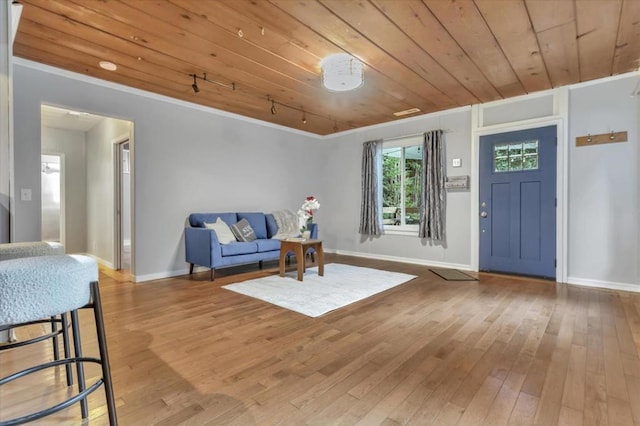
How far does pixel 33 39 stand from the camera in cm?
280

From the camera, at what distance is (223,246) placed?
423 centimetres

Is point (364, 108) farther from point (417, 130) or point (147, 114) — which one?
point (147, 114)

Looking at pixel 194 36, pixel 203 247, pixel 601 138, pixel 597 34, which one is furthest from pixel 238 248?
pixel 601 138

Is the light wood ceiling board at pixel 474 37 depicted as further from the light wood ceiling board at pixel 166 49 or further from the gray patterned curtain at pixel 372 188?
the gray patterned curtain at pixel 372 188

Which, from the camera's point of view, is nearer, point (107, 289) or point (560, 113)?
point (107, 289)

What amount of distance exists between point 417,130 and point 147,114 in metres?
4.21

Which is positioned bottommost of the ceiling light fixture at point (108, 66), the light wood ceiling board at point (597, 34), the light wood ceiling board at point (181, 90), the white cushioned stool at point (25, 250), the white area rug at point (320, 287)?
the white area rug at point (320, 287)

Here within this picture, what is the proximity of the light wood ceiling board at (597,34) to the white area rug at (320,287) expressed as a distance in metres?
3.06

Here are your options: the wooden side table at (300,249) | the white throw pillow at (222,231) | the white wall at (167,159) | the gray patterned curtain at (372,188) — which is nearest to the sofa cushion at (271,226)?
the white wall at (167,159)

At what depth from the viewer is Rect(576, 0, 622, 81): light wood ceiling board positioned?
93.0 inches

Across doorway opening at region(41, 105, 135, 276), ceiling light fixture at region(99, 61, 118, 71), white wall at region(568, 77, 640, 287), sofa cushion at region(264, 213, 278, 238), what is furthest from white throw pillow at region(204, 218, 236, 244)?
white wall at region(568, 77, 640, 287)

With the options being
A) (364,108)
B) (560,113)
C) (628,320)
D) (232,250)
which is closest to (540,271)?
(628,320)

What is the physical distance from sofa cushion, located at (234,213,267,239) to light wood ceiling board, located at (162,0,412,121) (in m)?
1.92

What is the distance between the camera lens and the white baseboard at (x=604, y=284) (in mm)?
3605
